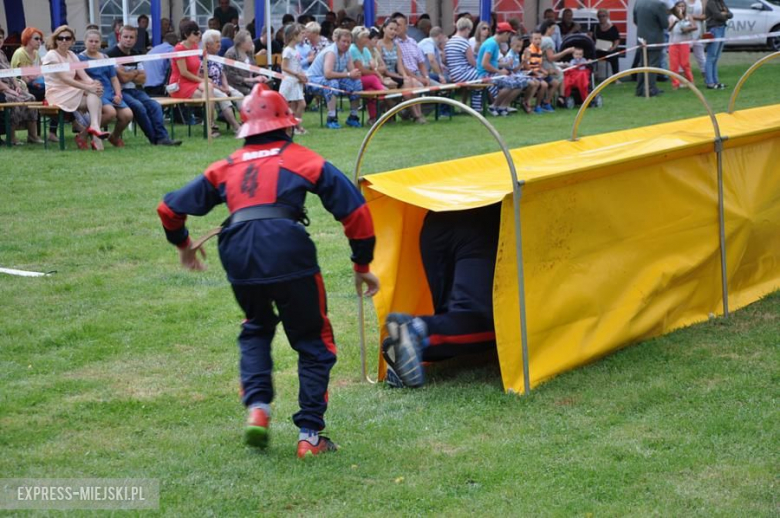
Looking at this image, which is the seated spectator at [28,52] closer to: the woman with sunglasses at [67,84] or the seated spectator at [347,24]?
the woman with sunglasses at [67,84]

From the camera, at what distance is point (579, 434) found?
5.02 metres

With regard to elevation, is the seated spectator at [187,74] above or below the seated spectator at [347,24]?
below

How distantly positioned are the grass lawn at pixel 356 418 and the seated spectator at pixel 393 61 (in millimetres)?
9945

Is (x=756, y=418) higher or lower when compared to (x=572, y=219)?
lower

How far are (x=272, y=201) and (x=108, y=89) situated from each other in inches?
407

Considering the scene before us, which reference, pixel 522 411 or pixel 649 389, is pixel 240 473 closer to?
pixel 522 411

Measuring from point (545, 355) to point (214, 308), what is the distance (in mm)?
2599

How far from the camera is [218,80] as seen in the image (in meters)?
16.1

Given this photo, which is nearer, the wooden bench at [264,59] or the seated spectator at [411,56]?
the seated spectator at [411,56]

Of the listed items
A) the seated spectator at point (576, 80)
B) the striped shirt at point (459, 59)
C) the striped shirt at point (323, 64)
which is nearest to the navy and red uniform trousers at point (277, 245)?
the striped shirt at point (323, 64)

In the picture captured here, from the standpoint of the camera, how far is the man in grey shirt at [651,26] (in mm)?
20953

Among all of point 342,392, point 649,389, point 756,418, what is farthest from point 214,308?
point 756,418

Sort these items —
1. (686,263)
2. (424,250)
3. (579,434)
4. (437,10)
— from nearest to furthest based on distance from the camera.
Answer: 1. (579,434)
2. (424,250)
3. (686,263)
4. (437,10)

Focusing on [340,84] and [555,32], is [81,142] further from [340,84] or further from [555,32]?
[555,32]
